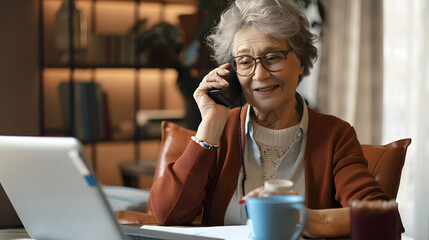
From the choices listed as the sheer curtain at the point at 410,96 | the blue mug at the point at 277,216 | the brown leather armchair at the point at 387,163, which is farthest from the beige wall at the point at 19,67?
the blue mug at the point at 277,216

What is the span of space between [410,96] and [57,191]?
2.84 metres

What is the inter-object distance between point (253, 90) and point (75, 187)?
823mm

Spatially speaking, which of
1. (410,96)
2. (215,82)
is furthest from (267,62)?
(410,96)

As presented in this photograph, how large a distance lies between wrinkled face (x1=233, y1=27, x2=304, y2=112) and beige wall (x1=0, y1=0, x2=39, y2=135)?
2117 mm

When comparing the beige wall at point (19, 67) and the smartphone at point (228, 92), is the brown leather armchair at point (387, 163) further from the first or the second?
the beige wall at point (19, 67)

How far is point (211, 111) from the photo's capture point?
1.59 metres

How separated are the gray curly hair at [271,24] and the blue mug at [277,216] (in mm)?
756

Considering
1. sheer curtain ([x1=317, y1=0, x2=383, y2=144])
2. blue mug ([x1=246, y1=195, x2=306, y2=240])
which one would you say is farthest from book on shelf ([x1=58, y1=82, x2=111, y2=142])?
blue mug ([x1=246, y1=195, x2=306, y2=240])

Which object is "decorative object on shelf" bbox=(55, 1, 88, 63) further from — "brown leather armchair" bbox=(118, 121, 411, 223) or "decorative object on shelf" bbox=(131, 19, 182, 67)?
"brown leather armchair" bbox=(118, 121, 411, 223)

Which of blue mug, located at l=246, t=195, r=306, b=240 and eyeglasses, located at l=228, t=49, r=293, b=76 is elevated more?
eyeglasses, located at l=228, t=49, r=293, b=76

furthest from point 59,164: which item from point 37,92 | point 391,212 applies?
point 37,92

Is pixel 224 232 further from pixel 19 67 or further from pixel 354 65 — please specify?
pixel 354 65

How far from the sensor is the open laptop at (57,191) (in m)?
0.89

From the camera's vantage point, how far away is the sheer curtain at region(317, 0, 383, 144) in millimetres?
3586
